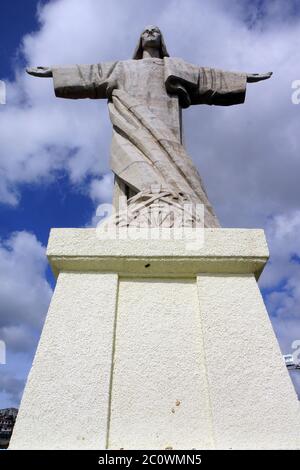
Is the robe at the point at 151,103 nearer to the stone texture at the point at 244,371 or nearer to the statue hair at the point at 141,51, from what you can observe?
the statue hair at the point at 141,51

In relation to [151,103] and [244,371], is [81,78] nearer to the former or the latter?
[151,103]

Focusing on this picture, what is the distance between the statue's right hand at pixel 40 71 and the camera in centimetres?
645

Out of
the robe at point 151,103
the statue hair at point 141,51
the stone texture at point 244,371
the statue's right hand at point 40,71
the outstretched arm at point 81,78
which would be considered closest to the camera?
the stone texture at point 244,371

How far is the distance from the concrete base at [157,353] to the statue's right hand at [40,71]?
4.21 m

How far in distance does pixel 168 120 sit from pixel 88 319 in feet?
12.5

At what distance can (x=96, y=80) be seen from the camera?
6.28 metres

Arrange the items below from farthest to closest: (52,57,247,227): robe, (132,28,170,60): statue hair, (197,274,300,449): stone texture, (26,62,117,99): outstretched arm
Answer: (132,28,170,60): statue hair → (26,62,117,99): outstretched arm → (52,57,247,227): robe → (197,274,300,449): stone texture

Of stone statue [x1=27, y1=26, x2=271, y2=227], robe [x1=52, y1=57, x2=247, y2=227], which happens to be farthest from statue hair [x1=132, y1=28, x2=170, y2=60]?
robe [x1=52, y1=57, x2=247, y2=227]

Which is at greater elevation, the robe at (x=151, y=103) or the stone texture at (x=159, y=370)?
the robe at (x=151, y=103)

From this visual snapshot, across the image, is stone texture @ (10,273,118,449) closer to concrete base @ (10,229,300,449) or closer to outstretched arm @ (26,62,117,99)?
concrete base @ (10,229,300,449)

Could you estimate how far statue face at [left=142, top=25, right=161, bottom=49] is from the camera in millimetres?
6984

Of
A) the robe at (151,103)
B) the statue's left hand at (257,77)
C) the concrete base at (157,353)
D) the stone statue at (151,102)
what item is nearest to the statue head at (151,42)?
the stone statue at (151,102)
